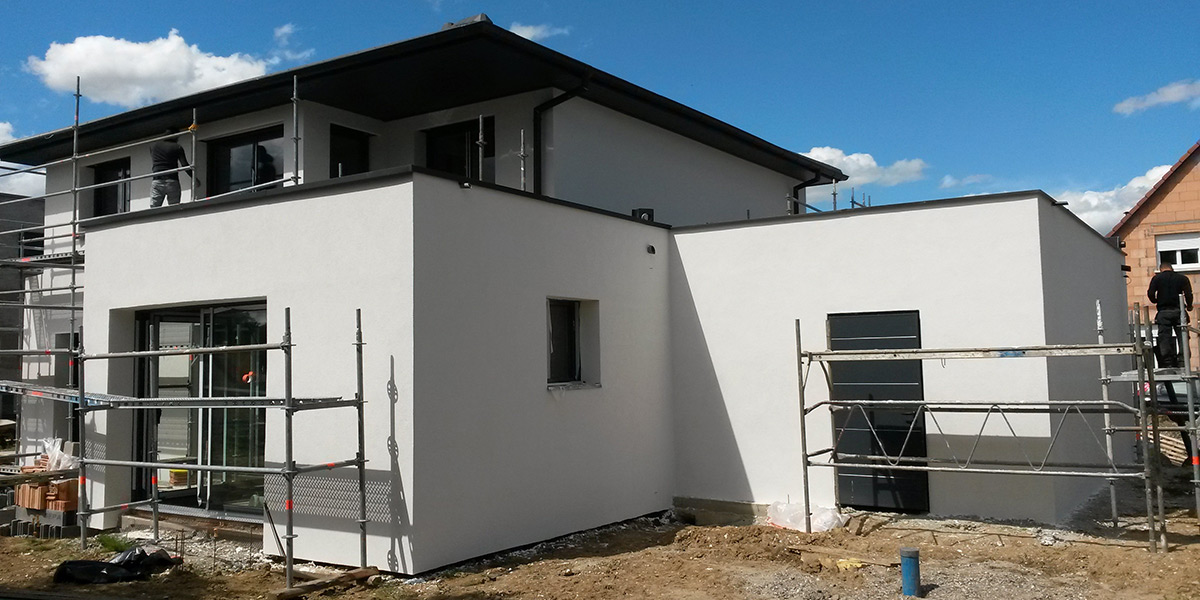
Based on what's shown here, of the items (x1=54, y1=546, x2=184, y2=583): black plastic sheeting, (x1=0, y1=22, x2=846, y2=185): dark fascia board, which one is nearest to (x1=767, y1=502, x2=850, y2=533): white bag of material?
(x1=0, y1=22, x2=846, y2=185): dark fascia board

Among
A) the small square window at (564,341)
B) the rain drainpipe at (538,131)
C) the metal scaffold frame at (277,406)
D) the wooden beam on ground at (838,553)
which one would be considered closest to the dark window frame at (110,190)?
the metal scaffold frame at (277,406)

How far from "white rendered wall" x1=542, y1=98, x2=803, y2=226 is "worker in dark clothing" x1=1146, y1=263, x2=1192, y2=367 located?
6179 millimetres

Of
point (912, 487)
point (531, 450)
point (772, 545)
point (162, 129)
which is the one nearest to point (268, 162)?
point (162, 129)

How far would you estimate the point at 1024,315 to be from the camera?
9.09 metres

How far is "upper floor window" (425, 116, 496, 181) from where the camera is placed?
11.7 meters

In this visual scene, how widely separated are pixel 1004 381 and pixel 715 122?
19.4 ft

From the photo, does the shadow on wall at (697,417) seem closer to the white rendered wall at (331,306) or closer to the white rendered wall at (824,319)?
the white rendered wall at (824,319)

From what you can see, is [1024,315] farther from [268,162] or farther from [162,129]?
[162,129]

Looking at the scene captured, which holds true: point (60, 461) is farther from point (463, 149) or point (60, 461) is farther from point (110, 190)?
point (463, 149)

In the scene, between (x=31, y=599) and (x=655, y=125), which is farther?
(x=655, y=125)

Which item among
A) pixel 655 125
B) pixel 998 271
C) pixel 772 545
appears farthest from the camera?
pixel 655 125

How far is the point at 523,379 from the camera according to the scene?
8773 millimetres

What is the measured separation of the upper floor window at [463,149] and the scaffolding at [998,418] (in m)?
4.73

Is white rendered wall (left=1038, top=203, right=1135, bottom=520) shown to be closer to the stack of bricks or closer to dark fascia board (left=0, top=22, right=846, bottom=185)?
dark fascia board (left=0, top=22, right=846, bottom=185)
